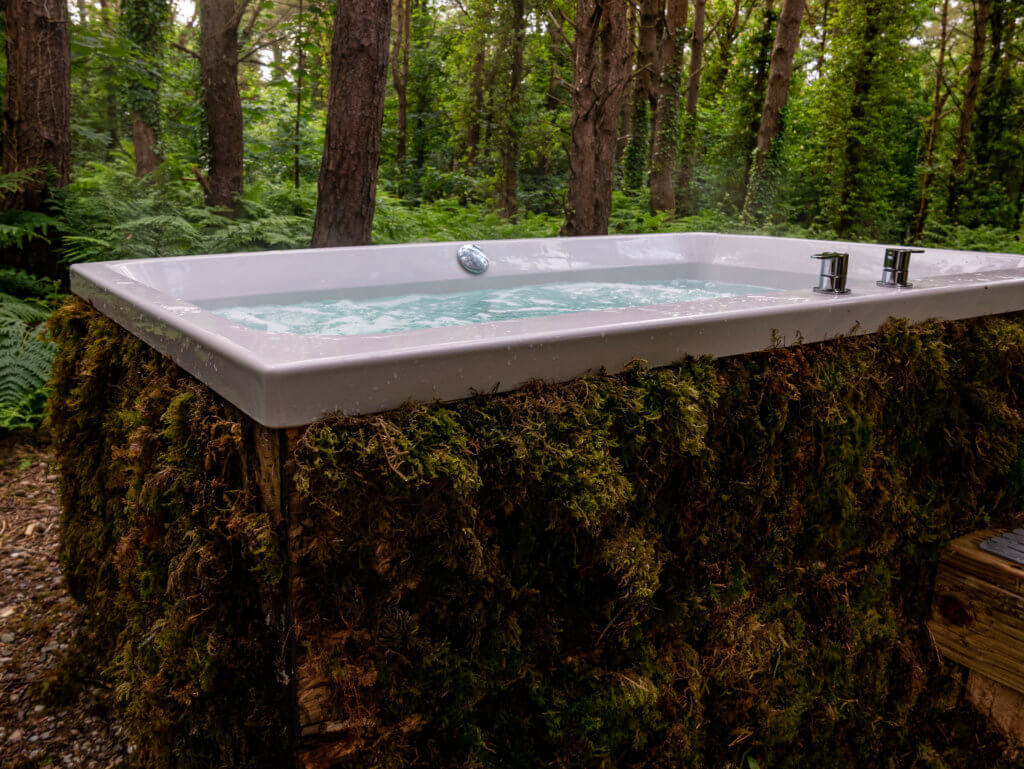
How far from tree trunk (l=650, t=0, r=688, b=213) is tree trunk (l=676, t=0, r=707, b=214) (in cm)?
69

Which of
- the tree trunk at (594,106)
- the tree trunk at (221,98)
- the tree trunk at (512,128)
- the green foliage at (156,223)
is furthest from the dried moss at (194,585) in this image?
the tree trunk at (512,128)

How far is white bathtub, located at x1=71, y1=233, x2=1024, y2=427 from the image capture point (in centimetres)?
81

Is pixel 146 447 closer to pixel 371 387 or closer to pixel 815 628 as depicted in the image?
pixel 371 387

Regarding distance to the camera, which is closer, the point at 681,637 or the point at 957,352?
the point at 681,637

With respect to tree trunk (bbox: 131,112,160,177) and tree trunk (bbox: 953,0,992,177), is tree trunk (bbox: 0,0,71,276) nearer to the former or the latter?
tree trunk (bbox: 131,112,160,177)

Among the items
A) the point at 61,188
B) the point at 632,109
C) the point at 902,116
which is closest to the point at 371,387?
the point at 61,188

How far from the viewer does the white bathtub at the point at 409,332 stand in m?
0.81

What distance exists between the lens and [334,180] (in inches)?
120

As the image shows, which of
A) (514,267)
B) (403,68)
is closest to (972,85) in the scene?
(403,68)

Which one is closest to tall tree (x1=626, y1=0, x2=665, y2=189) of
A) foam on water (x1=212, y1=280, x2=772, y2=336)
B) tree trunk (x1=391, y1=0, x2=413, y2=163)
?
tree trunk (x1=391, y1=0, x2=413, y2=163)

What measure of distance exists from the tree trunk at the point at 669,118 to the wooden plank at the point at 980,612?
16.8 feet

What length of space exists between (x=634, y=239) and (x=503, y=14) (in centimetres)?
490

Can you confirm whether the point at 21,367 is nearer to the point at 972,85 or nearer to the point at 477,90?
the point at 477,90

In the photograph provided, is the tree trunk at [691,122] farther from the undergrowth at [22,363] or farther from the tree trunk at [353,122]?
the undergrowth at [22,363]
